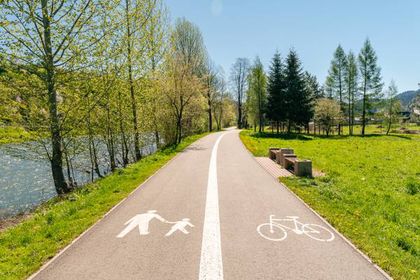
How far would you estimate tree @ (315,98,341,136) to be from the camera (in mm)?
51822

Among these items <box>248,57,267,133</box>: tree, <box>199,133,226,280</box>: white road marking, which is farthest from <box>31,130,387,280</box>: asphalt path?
<box>248,57,267,133</box>: tree

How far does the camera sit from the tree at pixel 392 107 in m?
55.7

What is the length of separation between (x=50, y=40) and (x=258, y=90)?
40591mm

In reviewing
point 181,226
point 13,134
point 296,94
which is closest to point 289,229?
point 181,226

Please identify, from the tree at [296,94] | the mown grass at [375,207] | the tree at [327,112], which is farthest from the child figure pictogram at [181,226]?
the tree at [327,112]

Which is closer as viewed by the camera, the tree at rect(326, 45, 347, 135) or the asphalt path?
the asphalt path

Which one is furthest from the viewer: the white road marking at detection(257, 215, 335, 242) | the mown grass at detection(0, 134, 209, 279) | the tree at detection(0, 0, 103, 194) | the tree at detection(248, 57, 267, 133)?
the tree at detection(248, 57, 267, 133)

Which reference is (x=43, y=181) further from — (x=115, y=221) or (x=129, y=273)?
(x=129, y=273)

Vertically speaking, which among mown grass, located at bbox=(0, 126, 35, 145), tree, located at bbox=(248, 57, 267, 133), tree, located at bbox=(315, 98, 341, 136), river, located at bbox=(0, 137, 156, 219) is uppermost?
tree, located at bbox=(248, 57, 267, 133)

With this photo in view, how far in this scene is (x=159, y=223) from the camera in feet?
24.4

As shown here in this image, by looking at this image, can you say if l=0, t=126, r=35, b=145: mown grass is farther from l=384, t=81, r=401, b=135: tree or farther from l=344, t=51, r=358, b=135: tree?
l=384, t=81, r=401, b=135: tree

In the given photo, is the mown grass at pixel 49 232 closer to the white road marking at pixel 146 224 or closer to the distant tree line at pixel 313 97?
the white road marking at pixel 146 224

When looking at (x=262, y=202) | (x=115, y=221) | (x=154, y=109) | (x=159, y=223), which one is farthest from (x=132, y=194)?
(x=154, y=109)

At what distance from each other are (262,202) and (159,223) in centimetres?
350
